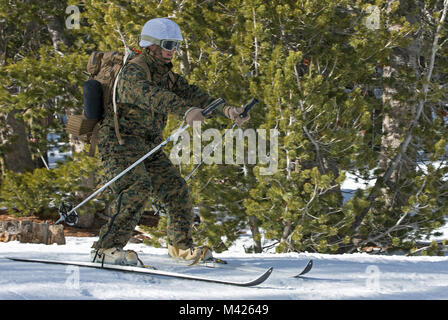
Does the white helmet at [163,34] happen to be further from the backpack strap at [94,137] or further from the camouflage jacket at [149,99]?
the backpack strap at [94,137]

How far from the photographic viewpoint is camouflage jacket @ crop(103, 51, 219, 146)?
12.3 ft

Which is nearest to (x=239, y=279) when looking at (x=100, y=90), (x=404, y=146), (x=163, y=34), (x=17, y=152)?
(x=100, y=90)

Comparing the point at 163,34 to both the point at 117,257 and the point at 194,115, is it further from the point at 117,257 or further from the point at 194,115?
the point at 117,257

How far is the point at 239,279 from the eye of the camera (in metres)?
3.78

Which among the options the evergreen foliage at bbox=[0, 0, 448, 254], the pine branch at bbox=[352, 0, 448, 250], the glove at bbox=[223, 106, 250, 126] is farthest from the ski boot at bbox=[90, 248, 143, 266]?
the pine branch at bbox=[352, 0, 448, 250]

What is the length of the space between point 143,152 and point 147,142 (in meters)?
0.12

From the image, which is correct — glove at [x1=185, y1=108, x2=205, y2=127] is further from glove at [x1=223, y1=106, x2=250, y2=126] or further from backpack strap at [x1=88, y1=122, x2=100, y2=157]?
backpack strap at [x1=88, y1=122, x2=100, y2=157]

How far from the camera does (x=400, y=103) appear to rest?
28.0 feet

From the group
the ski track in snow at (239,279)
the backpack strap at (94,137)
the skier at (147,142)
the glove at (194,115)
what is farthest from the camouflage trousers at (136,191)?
the glove at (194,115)

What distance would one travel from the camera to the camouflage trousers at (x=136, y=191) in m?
3.90

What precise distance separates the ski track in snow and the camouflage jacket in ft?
3.51
